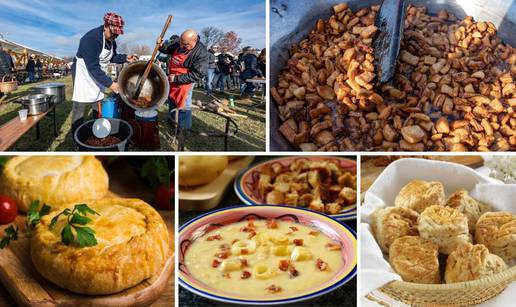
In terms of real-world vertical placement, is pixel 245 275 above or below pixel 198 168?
below

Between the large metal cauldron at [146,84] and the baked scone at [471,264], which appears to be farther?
the large metal cauldron at [146,84]

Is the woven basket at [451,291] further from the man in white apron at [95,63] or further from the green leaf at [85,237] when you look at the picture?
the man in white apron at [95,63]

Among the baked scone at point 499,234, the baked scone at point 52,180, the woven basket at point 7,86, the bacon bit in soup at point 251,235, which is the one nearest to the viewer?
the baked scone at point 499,234

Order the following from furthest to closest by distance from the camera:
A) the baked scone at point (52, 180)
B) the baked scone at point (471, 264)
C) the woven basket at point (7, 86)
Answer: the woven basket at point (7, 86), the baked scone at point (52, 180), the baked scone at point (471, 264)

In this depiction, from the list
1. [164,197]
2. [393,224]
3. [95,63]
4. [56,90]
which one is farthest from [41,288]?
[393,224]

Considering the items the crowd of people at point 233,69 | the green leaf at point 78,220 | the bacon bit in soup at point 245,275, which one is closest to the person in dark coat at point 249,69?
the crowd of people at point 233,69

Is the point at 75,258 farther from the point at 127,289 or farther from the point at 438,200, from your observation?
the point at 438,200

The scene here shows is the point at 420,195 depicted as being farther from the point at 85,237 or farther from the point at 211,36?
the point at 85,237
